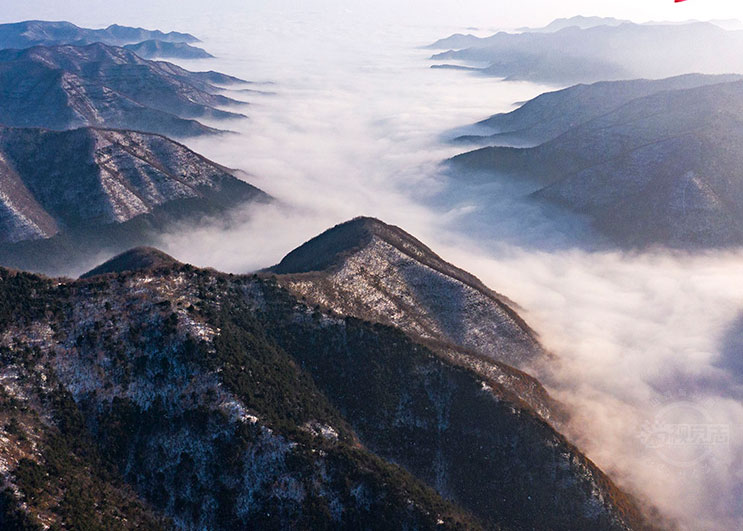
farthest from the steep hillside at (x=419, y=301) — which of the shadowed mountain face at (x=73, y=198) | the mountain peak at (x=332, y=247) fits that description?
the shadowed mountain face at (x=73, y=198)

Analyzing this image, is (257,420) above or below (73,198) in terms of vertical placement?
below

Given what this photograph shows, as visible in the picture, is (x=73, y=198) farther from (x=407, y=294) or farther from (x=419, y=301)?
(x=419, y=301)

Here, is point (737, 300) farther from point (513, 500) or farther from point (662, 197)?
point (513, 500)

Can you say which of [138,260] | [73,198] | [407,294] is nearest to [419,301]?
[407,294]

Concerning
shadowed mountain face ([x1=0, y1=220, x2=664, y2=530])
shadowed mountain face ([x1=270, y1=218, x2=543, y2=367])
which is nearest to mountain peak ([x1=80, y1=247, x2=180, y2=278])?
shadowed mountain face ([x1=270, y1=218, x2=543, y2=367])

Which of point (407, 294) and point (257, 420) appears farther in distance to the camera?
point (407, 294)

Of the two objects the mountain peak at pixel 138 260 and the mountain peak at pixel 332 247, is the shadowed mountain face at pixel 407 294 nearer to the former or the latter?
the mountain peak at pixel 332 247

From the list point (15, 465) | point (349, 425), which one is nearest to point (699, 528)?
point (349, 425)

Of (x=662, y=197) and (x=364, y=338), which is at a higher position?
(x=662, y=197)

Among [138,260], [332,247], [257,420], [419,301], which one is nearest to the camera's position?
[257,420]
